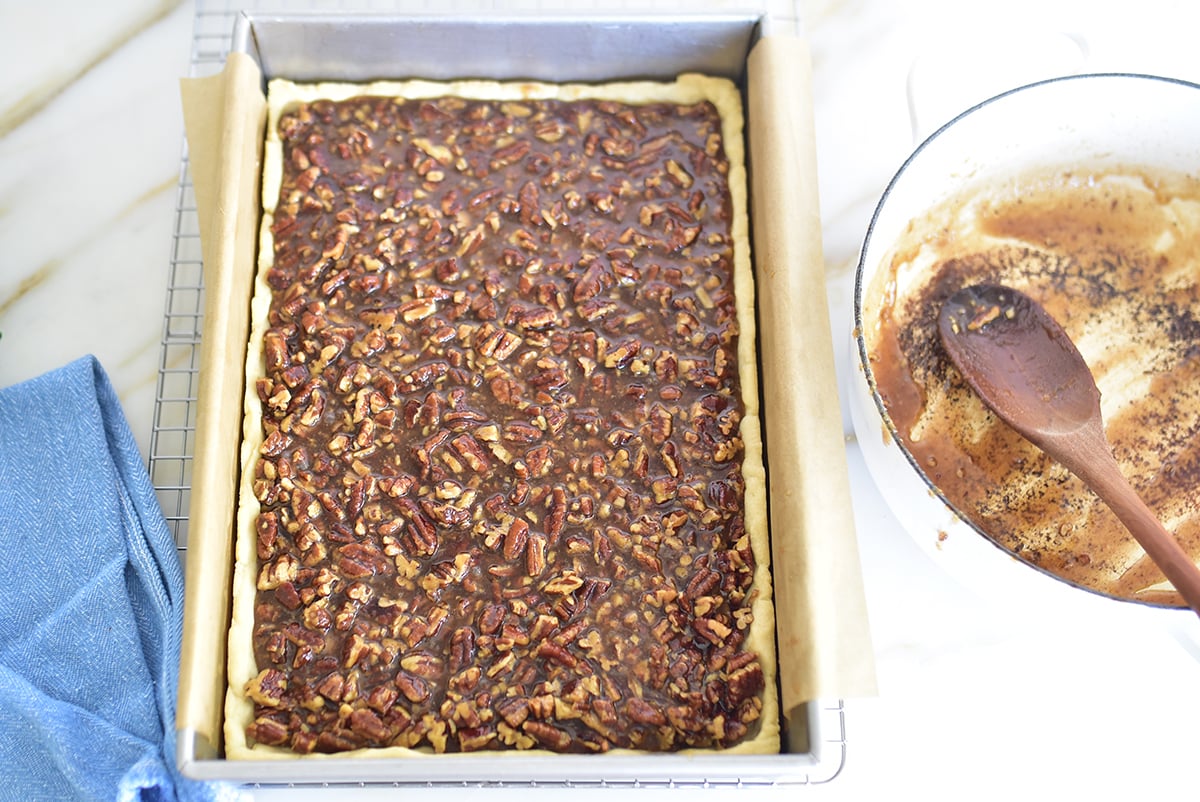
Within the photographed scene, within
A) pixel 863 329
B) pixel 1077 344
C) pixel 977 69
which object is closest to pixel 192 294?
pixel 863 329

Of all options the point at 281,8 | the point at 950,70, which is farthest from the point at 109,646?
the point at 950,70

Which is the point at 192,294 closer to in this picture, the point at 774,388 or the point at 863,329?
the point at 774,388

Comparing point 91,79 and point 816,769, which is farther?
point 91,79

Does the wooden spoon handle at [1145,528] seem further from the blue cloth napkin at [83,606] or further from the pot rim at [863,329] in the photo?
the blue cloth napkin at [83,606]

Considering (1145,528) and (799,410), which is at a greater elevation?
(799,410)

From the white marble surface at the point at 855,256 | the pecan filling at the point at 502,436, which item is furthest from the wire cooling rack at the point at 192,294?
the pecan filling at the point at 502,436

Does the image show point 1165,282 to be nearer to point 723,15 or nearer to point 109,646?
point 723,15

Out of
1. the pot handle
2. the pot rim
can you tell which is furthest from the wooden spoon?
the pot handle
